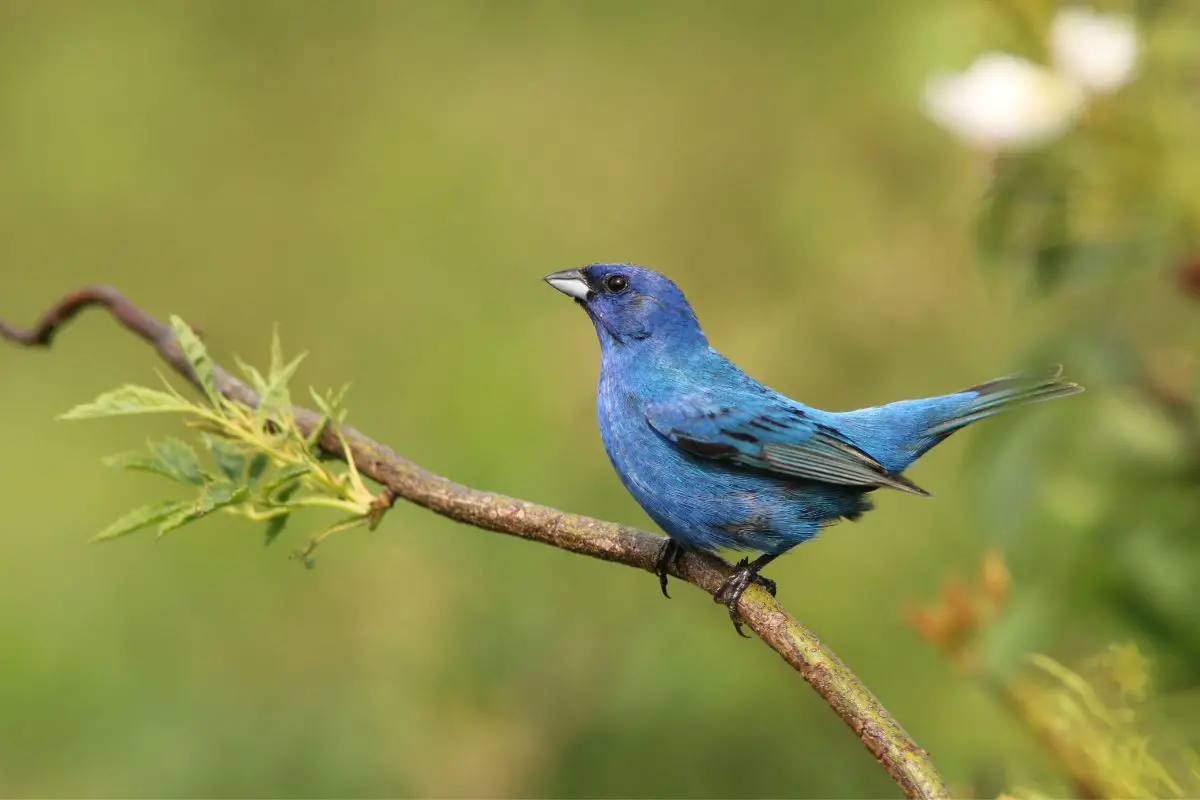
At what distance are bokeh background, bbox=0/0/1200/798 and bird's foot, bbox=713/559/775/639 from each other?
39cm

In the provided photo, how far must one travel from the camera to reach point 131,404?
194cm

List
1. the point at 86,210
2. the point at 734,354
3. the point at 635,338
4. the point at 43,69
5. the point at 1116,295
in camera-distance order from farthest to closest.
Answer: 1. the point at 43,69
2. the point at 86,210
3. the point at 734,354
4. the point at 635,338
5. the point at 1116,295

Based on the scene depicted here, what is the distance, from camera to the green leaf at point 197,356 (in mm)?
1969

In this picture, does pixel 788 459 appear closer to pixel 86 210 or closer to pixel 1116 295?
pixel 1116 295

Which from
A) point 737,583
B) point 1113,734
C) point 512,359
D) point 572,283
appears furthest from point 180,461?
point 512,359

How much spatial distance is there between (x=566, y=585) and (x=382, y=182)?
12.4 ft

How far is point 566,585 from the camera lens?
12.8ft

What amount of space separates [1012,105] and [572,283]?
116 cm

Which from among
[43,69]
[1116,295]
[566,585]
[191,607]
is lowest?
[191,607]

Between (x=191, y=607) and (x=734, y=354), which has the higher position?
(x=734, y=354)

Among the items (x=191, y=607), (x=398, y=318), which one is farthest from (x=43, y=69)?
(x=191, y=607)

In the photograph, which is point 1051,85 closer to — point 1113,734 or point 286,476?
point 1113,734

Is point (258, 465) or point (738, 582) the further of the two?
point (738, 582)

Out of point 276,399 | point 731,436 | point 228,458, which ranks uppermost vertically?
point 731,436
